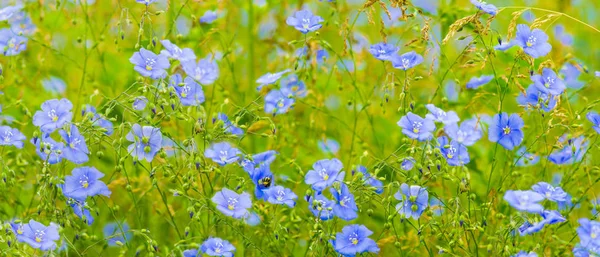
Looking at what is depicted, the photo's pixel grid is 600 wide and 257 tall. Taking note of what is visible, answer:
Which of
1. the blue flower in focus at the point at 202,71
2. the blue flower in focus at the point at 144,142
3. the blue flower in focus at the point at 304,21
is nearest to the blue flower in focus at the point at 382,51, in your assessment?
the blue flower in focus at the point at 304,21

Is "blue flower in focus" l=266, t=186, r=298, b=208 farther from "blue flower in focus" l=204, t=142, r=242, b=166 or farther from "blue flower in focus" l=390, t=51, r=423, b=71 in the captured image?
"blue flower in focus" l=390, t=51, r=423, b=71

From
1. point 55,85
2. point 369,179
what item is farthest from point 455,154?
point 55,85

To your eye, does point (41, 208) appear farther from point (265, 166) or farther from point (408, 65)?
point (408, 65)

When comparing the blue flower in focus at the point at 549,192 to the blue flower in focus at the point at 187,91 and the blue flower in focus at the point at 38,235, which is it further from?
the blue flower in focus at the point at 38,235

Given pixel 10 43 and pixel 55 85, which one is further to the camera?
pixel 55 85

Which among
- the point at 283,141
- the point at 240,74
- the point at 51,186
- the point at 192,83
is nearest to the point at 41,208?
the point at 51,186

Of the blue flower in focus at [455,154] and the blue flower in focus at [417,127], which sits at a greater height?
the blue flower in focus at [417,127]

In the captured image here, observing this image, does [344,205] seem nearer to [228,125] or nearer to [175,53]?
[228,125]
